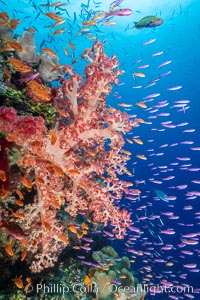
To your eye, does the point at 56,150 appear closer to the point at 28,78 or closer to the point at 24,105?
the point at 24,105

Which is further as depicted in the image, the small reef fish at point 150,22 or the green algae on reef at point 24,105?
the small reef fish at point 150,22

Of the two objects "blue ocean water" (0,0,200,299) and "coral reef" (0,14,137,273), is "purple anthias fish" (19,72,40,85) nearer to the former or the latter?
"coral reef" (0,14,137,273)

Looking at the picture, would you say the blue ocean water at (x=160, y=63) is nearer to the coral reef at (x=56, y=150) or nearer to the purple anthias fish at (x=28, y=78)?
the purple anthias fish at (x=28, y=78)

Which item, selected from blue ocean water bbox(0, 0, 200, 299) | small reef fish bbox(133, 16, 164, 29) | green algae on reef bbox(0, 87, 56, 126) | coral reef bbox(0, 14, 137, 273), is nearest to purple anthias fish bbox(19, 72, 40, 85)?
coral reef bbox(0, 14, 137, 273)

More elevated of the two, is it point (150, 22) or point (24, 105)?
point (150, 22)

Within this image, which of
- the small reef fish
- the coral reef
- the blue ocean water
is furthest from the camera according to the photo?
the blue ocean water

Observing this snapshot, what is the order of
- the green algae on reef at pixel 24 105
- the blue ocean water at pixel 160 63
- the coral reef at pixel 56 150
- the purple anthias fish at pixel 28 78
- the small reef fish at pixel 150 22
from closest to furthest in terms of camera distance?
the coral reef at pixel 56 150 < the green algae on reef at pixel 24 105 < the purple anthias fish at pixel 28 78 < the small reef fish at pixel 150 22 < the blue ocean water at pixel 160 63

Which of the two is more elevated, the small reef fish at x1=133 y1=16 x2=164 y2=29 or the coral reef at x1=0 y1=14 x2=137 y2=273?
the small reef fish at x1=133 y1=16 x2=164 y2=29

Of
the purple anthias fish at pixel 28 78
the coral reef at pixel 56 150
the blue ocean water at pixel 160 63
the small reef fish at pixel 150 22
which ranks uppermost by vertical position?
the blue ocean water at pixel 160 63

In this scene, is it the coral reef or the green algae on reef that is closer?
the coral reef

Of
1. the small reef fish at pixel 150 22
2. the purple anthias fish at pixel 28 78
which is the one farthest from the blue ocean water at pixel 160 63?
the purple anthias fish at pixel 28 78

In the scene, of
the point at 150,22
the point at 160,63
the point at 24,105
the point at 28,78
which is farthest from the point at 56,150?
the point at 160,63

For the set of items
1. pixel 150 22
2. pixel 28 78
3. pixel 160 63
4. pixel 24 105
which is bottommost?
pixel 24 105

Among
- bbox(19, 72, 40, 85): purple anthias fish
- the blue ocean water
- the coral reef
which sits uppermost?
the blue ocean water
